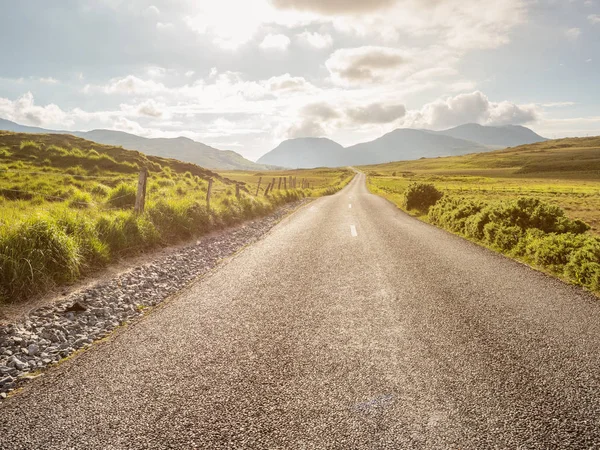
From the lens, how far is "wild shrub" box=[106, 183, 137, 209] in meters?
12.9

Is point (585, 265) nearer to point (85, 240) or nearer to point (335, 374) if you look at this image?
point (335, 374)

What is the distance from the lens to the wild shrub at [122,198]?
12859 millimetres

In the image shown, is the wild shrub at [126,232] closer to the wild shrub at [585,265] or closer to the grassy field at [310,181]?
the wild shrub at [585,265]

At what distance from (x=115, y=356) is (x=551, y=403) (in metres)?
5.05

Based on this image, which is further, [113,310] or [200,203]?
[200,203]

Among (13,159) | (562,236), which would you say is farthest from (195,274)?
(13,159)

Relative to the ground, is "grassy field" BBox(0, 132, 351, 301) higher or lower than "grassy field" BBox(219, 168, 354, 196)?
lower

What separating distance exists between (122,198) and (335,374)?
1248 cm

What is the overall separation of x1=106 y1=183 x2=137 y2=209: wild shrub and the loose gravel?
17.2 ft

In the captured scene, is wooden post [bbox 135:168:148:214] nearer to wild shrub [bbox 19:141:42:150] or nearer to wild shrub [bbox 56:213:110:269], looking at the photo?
wild shrub [bbox 56:213:110:269]

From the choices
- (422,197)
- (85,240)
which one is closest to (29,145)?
(85,240)

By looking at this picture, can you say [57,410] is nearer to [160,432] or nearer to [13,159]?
[160,432]

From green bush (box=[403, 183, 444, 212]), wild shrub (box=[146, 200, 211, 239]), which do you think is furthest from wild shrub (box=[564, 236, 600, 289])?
green bush (box=[403, 183, 444, 212])

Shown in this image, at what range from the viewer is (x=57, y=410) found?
3209 millimetres
